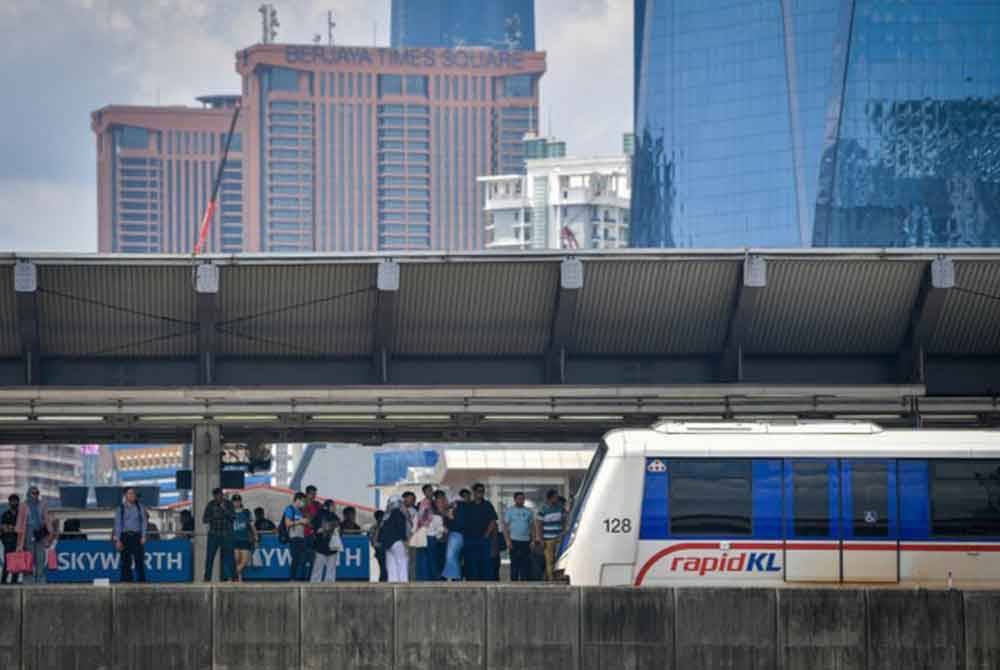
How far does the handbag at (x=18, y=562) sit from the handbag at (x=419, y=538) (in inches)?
229

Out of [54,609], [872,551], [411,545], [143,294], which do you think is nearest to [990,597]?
[872,551]

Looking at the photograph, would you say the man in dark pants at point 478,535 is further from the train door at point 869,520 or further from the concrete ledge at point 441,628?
the concrete ledge at point 441,628

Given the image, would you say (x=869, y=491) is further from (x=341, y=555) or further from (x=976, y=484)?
(x=341, y=555)

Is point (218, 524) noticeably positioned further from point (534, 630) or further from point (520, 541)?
point (534, 630)

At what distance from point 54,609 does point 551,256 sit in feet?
48.7

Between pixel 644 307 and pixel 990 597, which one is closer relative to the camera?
pixel 990 597

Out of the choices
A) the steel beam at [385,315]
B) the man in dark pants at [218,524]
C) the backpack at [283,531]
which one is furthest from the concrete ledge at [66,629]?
the steel beam at [385,315]

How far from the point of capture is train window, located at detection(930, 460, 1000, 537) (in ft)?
93.9

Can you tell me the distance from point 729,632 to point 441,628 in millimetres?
3065

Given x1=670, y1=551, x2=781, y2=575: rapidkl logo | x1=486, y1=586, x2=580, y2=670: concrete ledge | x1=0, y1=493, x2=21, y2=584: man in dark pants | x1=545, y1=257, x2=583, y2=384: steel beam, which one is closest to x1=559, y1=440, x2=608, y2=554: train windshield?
x1=670, y1=551, x2=781, y2=575: rapidkl logo

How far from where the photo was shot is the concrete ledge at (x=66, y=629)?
942 inches

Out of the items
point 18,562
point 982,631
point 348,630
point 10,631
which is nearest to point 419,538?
point 18,562

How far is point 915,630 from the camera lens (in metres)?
23.4

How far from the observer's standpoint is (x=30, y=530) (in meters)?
34.6
